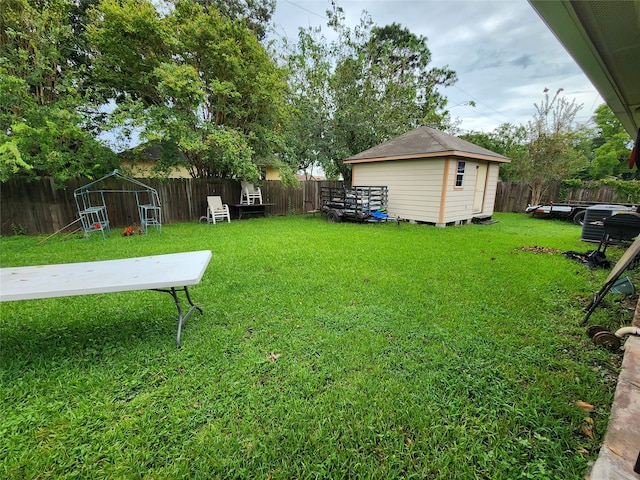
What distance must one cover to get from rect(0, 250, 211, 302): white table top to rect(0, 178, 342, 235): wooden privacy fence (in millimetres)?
6961

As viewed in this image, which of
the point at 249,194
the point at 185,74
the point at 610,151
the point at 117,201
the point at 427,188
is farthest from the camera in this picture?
the point at 610,151

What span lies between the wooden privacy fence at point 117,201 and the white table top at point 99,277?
22.8ft

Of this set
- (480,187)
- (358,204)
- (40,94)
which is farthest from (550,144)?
(40,94)

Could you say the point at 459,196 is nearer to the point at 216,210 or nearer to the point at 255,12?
the point at 216,210

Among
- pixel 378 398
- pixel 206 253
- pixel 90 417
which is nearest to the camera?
pixel 90 417

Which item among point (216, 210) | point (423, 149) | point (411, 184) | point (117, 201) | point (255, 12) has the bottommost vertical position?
point (216, 210)

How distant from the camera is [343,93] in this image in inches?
502

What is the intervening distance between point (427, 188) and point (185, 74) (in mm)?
8276

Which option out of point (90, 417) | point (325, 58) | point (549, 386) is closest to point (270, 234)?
point (90, 417)

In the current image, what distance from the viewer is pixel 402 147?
31.6 feet

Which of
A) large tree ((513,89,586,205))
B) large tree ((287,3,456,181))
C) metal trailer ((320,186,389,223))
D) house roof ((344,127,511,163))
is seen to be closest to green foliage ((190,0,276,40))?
large tree ((287,3,456,181))

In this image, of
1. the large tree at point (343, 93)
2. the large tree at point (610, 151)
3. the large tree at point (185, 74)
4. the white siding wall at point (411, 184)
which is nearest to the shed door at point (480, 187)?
the white siding wall at point (411, 184)

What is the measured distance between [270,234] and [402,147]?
6.00 meters

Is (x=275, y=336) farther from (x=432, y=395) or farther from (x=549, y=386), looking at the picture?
(x=549, y=386)
